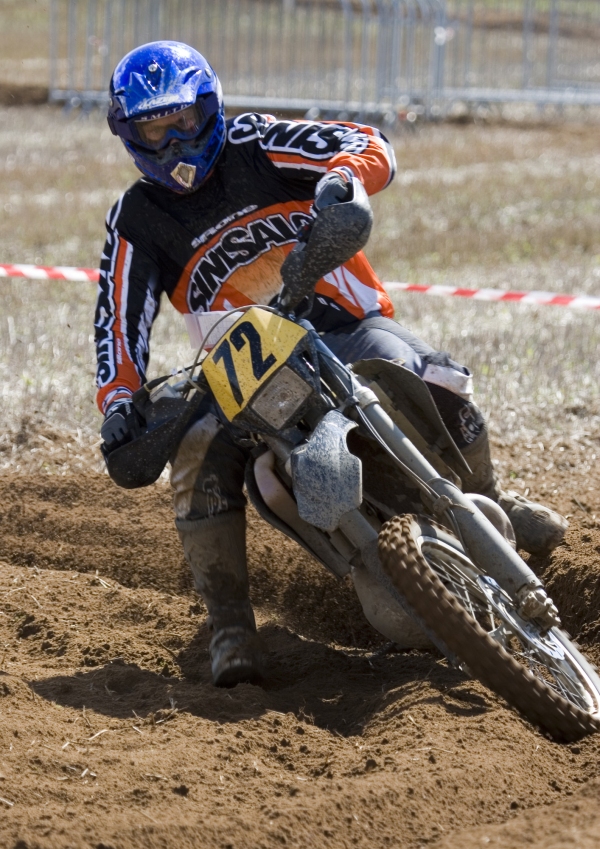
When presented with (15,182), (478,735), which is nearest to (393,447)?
(478,735)

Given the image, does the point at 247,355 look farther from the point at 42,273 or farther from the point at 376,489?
the point at 42,273

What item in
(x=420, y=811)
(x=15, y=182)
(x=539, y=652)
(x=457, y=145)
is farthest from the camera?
(x=457, y=145)

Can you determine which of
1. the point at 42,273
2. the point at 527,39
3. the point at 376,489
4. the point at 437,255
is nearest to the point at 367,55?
the point at 527,39

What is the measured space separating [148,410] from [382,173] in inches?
42.8

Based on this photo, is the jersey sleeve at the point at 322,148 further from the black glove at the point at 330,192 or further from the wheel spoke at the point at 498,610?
the wheel spoke at the point at 498,610

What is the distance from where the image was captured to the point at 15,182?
49.2 ft

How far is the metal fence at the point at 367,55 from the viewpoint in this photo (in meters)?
19.7

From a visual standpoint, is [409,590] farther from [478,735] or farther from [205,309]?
[205,309]

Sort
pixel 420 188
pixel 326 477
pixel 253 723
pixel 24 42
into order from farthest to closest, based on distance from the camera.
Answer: pixel 24 42 → pixel 420 188 → pixel 253 723 → pixel 326 477

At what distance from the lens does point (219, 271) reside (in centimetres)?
424

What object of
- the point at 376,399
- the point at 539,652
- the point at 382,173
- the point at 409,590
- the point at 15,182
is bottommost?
the point at 15,182

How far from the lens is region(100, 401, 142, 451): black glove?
386cm

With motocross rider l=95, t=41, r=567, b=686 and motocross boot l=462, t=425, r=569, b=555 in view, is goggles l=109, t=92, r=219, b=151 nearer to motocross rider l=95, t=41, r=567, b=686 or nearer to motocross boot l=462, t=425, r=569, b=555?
motocross rider l=95, t=41, r=567, b=686

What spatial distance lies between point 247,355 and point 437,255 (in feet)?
26.2
